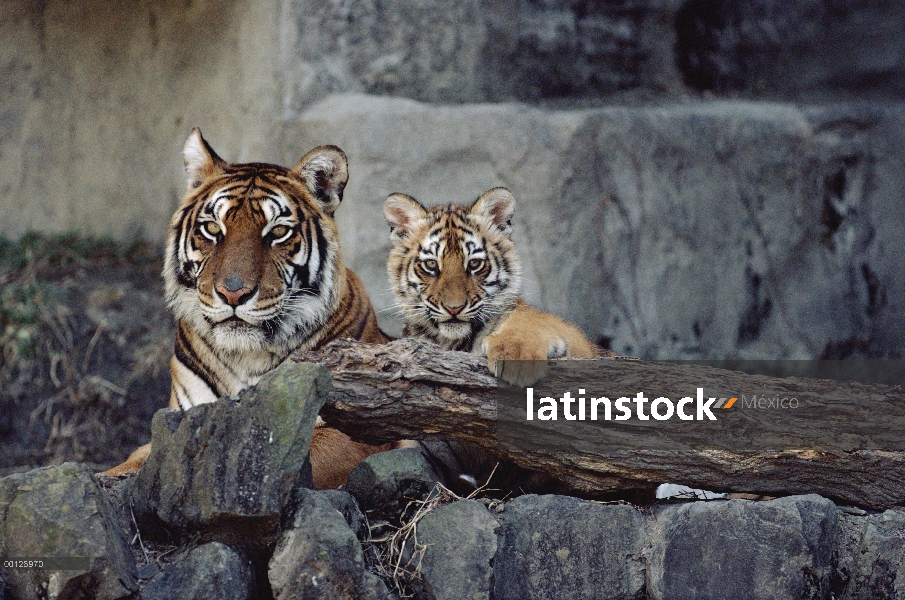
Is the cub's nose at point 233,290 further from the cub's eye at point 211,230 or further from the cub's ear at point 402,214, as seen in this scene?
the cub's ear at point 402,214

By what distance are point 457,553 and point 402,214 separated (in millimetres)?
1713

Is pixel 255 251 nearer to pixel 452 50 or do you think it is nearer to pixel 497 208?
pixel 497 208

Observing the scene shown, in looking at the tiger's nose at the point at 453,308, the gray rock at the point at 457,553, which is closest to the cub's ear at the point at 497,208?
the tiger's nose at the point at 453,308

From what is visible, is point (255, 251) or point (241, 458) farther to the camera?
point (255, 251)

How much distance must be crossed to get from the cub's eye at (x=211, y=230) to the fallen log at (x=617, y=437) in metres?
0.71

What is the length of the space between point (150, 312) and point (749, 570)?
4.65m

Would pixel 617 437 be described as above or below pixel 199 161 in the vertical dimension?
below

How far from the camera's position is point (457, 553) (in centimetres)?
302

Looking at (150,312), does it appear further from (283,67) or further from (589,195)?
(589,195)

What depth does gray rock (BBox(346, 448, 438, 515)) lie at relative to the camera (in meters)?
3.21

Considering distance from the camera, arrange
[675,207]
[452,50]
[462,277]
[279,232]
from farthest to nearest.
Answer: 1. [675,207]
2. [452,50]
3. [462,277]
4. [279,232]

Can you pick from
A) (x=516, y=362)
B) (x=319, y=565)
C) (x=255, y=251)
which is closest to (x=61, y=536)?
(x=319, y=565)

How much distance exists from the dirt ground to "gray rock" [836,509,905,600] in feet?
14.0

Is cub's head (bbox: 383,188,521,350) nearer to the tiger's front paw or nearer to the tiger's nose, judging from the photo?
the tiger's nose
